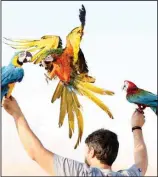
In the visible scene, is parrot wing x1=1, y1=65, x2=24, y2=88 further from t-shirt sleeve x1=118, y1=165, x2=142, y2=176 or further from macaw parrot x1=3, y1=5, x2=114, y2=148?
t-shirt sleeve x1=118, y1=165, x2=142, y2=176

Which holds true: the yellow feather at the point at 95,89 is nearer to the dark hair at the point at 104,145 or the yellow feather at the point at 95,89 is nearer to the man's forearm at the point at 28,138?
the dark hair at the point at 104,145

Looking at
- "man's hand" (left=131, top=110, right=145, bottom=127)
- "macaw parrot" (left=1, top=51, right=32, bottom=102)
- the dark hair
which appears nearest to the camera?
the dark hair

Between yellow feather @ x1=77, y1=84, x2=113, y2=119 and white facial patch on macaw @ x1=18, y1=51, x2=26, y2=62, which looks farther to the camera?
yellow feather @ x1=77, y1=84, x2=113, y2=119

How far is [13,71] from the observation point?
7.22 ft

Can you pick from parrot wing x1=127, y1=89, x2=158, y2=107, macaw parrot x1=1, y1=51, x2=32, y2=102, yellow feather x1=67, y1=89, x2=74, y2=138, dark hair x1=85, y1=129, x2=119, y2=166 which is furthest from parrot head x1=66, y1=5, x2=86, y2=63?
dark hair x1=85, y1=129, x2=119, y2=166

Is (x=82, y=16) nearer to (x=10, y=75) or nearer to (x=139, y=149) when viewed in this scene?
(x=10, y=75)

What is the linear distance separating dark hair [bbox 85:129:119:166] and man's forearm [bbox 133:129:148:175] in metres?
0.16

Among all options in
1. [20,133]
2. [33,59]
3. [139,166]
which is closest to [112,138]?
[139,166]

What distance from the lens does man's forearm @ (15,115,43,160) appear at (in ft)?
4.35

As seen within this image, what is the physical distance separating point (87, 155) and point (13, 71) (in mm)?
925

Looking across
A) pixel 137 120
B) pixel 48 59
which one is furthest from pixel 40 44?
pixel 137 120

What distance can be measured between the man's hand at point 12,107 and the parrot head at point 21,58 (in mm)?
881

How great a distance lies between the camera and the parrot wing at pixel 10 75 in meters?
2.11

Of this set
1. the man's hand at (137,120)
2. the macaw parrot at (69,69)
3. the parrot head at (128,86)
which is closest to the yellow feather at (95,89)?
the macaw parrot at (69,69)
